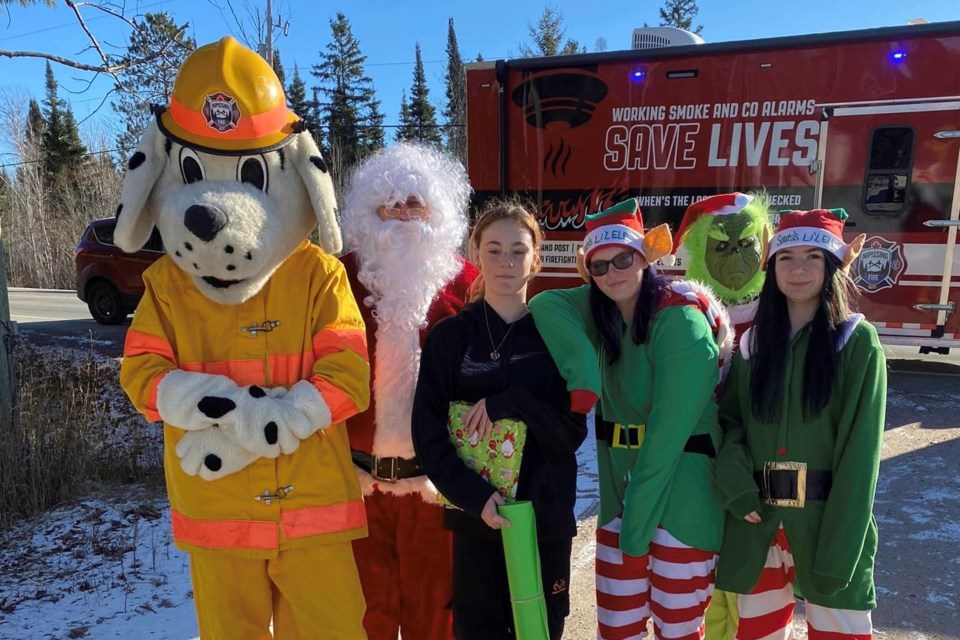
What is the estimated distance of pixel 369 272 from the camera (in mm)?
2473

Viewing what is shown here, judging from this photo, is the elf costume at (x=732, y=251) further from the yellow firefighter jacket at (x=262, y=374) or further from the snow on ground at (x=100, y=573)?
the snow on ground at (x=100, y=573)

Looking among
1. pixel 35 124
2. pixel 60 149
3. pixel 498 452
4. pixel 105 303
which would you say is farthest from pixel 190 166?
pixel 35 124

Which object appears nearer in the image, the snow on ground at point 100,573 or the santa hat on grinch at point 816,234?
the santa hat on grinch at point 816,234

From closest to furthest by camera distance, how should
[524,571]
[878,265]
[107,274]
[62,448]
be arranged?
[524,571], [62,448], [878,265], [107,274]

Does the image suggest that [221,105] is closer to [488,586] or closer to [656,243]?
[656,243]

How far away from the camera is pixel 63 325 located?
37.4 ft

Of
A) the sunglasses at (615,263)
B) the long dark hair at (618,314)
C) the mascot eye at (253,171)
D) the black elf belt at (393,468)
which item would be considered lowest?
the black elf belt at (393,468)

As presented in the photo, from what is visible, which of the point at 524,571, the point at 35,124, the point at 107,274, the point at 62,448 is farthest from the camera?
the point at 35,124

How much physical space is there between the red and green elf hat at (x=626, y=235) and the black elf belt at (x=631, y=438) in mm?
576

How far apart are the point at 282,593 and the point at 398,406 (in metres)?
0.72

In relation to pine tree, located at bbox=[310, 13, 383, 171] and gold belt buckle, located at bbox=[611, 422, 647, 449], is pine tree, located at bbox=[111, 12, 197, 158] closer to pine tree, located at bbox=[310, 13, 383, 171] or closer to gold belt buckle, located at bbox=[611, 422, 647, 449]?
gold belt buckle, located at bbox=[611, 422, 647, 449]

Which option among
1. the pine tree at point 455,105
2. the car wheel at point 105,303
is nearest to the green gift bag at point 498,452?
the car wheel at point 105,303

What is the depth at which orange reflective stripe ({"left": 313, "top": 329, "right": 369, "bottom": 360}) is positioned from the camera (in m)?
2.07

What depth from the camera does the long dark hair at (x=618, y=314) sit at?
6.93 ft
